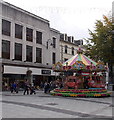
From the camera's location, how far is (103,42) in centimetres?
2908

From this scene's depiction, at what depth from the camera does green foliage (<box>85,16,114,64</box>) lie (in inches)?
1117

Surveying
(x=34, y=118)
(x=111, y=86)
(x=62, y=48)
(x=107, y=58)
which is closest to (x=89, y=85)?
(x=107, y=58)

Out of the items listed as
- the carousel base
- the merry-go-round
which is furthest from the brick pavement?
the merry-go-round

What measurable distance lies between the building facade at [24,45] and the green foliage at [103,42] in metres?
10.1

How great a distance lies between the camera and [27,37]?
36594 mm

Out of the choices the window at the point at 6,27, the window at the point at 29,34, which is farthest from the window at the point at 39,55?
the window at the point at 6,27

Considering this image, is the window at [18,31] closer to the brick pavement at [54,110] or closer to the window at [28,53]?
the window at [28,53]

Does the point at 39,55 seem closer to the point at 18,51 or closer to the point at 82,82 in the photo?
the point at 18,51

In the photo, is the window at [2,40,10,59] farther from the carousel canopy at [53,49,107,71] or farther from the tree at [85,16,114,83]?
the tree at [85,16,114,83]

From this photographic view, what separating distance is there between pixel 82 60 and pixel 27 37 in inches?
547

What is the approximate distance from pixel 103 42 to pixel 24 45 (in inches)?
487

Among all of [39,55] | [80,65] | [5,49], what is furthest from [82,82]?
[39,55]

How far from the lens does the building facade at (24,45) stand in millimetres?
32594

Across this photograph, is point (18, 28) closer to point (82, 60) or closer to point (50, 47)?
point (50, 47)
